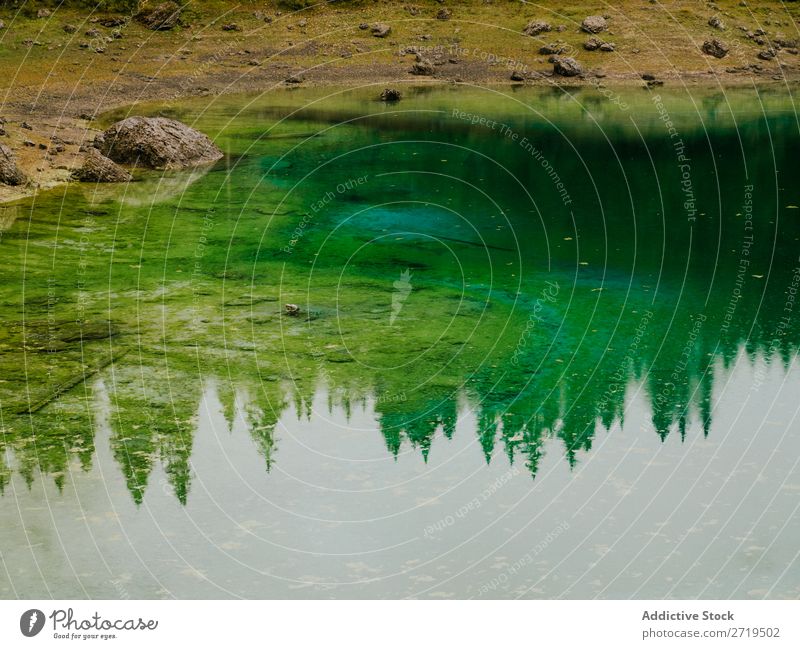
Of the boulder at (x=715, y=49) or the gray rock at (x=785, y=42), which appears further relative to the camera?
the gray rock at (x=785, y=42)

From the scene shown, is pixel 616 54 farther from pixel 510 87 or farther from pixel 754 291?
pixel 754 291

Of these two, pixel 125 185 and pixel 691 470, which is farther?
pixel 125 185

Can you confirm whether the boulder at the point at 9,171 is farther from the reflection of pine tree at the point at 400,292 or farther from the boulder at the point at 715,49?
the boulder at the point at 715,49

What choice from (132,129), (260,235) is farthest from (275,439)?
(132,129)

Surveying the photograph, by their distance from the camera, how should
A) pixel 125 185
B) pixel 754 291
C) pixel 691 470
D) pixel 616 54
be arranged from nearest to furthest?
pixel 691 470
pixel 754 291
pixel 125 185
pixel 616 54

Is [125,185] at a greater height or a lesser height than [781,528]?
lesser

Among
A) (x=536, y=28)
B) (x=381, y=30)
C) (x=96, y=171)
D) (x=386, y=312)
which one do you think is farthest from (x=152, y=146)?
(x=536, y=28)

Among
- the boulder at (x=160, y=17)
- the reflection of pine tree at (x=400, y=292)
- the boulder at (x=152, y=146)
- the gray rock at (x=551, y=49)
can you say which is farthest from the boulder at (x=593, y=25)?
the reflection of pine tree at (x=400, y=292)

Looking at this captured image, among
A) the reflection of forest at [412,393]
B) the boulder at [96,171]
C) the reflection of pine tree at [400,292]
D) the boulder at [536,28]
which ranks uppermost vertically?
the reflection of forest at [412,393]
